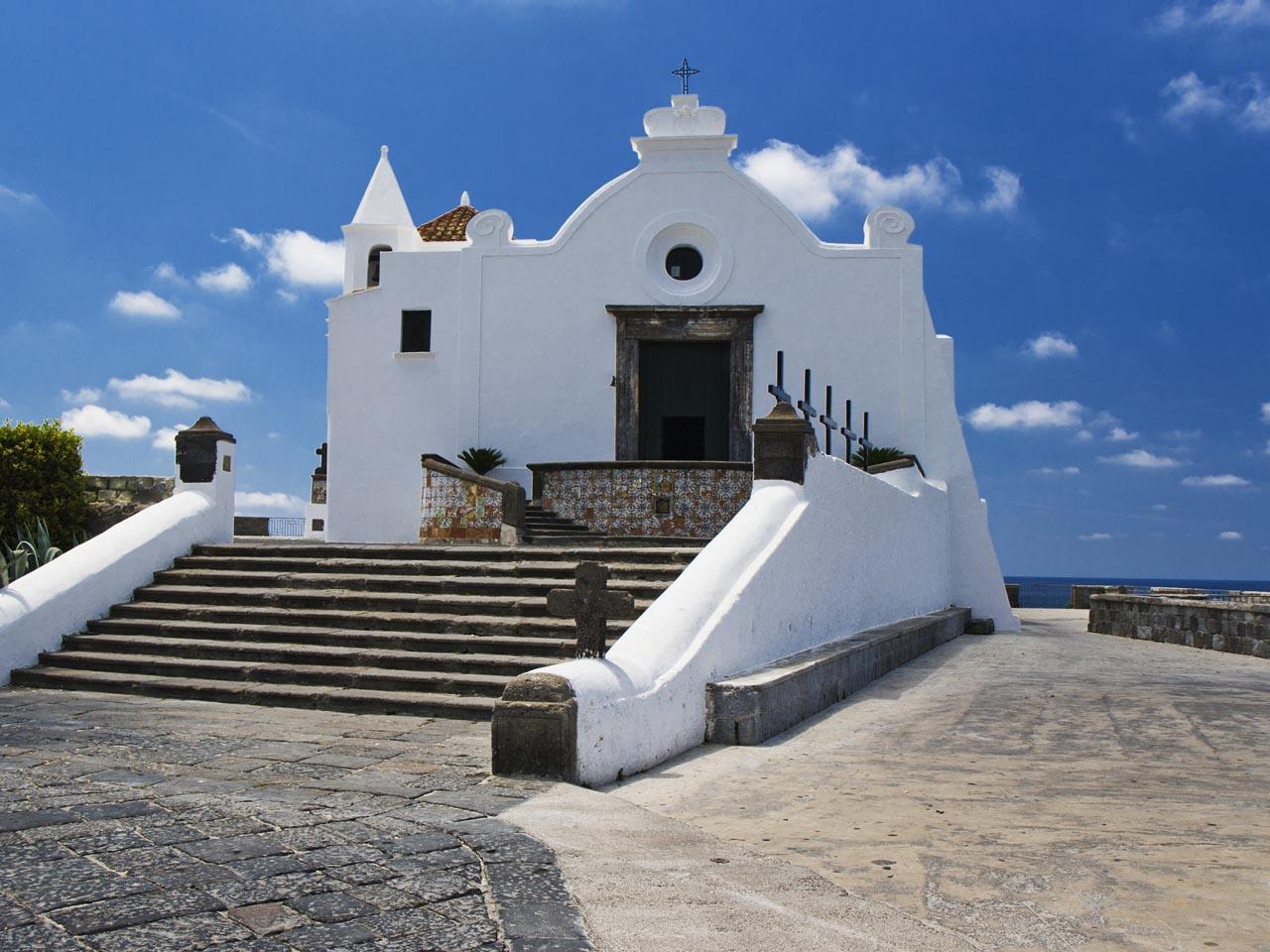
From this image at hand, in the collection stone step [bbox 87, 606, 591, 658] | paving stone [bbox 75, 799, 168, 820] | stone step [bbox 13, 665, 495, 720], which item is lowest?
paving stone [bbox 75, 799, 168, 820]

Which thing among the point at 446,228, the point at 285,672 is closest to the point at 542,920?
the point at 285,672

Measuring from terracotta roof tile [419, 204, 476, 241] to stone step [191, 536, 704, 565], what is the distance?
13385 mm

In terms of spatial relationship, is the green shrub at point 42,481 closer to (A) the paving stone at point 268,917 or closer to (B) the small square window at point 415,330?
(B) the small square window at point 415,330

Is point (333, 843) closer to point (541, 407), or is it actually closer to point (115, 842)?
point (115, 842)

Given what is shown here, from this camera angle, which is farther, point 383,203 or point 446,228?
point 446,228

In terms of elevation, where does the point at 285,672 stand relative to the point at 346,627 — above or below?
below

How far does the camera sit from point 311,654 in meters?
9.17

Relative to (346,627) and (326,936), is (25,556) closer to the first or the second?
(346,627)

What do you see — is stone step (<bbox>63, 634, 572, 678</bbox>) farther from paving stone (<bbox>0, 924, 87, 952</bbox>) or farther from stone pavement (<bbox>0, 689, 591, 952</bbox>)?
paving stone (<bbox>0, 924, 87, 952</bbox>)

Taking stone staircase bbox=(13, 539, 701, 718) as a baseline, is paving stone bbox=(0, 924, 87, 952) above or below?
below

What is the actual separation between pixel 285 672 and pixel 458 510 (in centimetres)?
725

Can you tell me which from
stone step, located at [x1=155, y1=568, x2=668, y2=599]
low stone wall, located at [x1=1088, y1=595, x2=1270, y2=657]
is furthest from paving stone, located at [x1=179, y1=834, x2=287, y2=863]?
low stone wall, located at [x1=1088, y1=595, x2=1270, y2=657]

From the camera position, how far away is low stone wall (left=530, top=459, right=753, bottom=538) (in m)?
15.9

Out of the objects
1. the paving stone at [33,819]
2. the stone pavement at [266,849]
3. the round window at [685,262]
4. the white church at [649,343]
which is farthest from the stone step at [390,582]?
the round window at [685,262]
